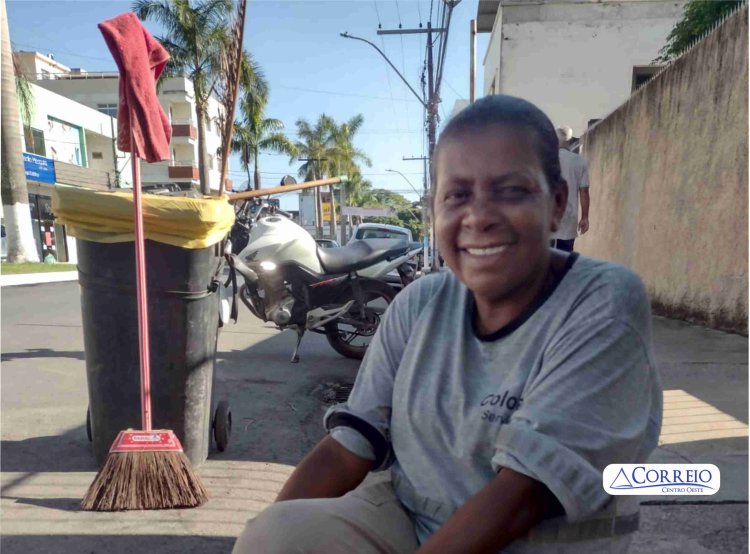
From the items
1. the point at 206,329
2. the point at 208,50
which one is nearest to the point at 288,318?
the point at 206,329

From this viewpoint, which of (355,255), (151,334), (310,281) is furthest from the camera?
(355,255)

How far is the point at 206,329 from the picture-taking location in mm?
2797

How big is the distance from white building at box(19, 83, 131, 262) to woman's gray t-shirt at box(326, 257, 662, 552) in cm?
2114

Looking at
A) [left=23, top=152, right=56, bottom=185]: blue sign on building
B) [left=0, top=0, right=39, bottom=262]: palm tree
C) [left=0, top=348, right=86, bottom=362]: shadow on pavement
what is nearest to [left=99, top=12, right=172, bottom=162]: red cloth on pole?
[left=0, top=348, right=86, bottom=362]: shadow on pavement

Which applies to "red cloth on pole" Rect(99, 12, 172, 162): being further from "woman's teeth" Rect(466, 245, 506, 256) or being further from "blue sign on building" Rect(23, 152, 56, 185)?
"blue sign on building" Rect(23, 152, 56, 185)

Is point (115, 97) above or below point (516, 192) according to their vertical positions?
above

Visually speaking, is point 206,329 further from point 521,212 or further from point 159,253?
point 521,212

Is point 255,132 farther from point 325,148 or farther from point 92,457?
point 92,457

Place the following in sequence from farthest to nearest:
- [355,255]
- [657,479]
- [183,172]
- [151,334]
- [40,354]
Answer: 1. [183,172]
2. [40,354]
3. [355,255]
4. [151,334]
5. [657,479]

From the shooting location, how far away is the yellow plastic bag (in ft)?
8.07

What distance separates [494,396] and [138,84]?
2.15 m

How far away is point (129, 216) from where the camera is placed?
249 centimetres

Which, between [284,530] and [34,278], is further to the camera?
[34,278]

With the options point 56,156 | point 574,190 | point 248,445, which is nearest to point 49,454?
point 248,445
